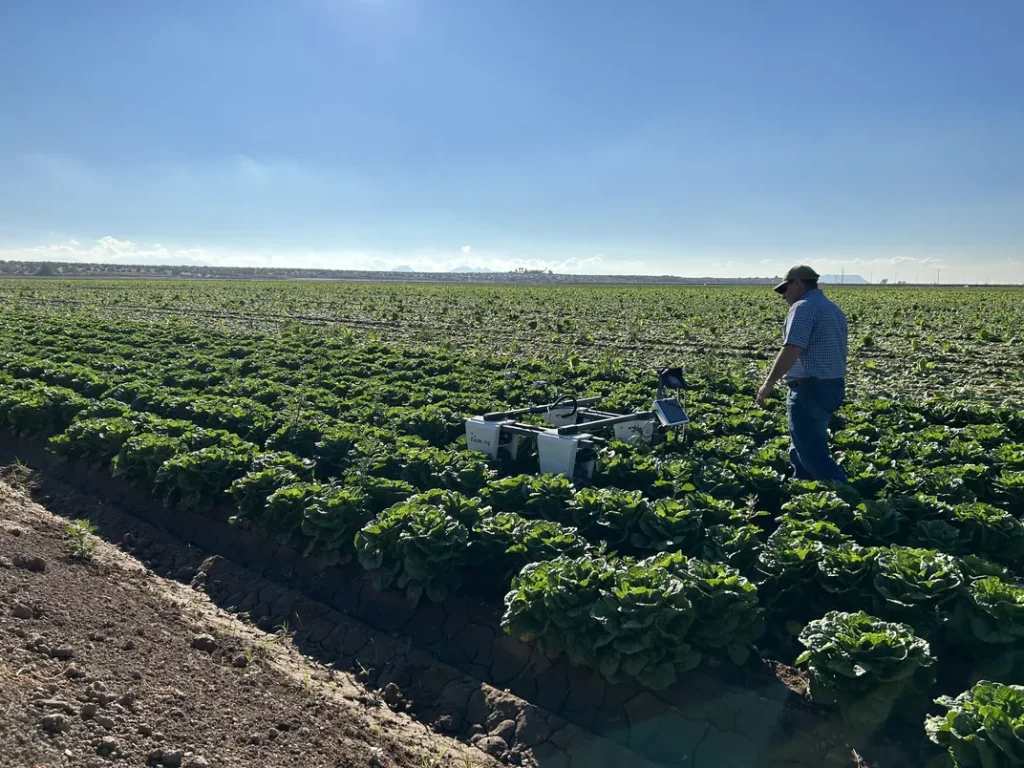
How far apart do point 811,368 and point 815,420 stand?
500 millimetres

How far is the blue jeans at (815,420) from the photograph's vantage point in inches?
256

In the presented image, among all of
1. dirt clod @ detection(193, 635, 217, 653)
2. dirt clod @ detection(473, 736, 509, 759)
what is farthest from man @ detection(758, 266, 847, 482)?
dirt clod @ detection(193, 635, 217, 653)

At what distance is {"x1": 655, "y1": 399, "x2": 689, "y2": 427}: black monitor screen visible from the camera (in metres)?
7.35

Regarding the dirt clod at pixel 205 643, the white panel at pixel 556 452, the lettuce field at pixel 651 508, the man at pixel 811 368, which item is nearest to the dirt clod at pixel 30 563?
the dirt clod at pixel 205 643

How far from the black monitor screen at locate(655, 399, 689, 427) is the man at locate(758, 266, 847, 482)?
3.36 ft

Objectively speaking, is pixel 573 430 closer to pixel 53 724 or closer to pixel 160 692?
pixel 160 692

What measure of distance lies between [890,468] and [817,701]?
153 inches

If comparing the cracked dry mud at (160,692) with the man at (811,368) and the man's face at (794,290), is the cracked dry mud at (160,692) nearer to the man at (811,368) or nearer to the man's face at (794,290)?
the man at (811,368)

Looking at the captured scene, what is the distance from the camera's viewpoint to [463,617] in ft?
16.9

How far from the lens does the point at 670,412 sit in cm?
749

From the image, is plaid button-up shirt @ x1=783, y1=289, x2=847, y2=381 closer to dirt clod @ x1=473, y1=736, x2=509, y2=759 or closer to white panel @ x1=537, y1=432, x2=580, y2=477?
white panel @ x1=537, y1=432, x2=580, y2=477

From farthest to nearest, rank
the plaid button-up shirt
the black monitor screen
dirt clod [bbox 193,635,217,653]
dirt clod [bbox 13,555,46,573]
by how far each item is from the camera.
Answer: the black monitor screen
the plaid button-up shirt
dirt clod [bbox 13,555,46,573]
dirt clod [bbox 193,635,217,653]

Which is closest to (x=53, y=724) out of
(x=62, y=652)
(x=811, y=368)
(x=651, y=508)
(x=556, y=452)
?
(x=62, y=652)

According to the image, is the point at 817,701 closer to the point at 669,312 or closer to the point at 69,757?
the point at 69,757
